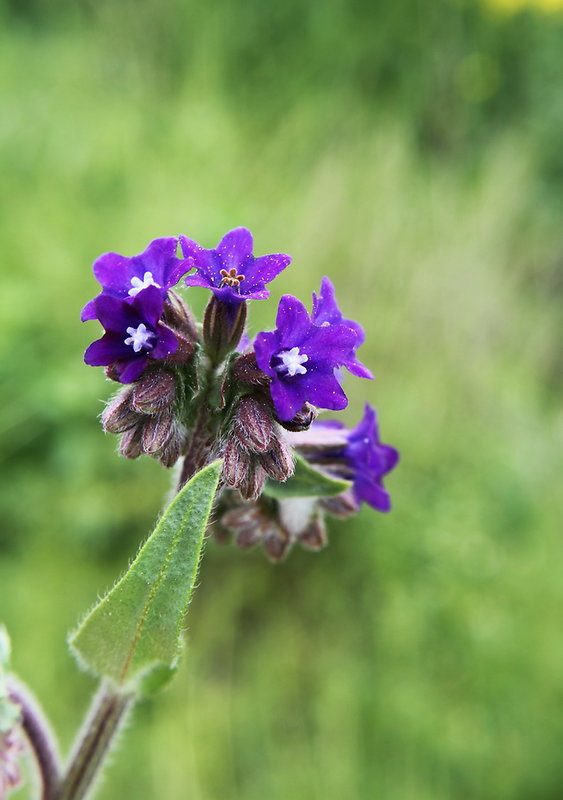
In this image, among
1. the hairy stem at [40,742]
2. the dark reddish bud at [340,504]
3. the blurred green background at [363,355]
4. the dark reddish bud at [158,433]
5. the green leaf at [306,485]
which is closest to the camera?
the dark reddish bud at [158,433]

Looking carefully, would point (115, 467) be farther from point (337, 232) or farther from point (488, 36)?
point (488, 36)

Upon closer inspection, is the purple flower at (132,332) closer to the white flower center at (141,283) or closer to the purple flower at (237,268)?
the white flower center at (141,283)

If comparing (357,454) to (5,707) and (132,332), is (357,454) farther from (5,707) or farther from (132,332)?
(5,707)

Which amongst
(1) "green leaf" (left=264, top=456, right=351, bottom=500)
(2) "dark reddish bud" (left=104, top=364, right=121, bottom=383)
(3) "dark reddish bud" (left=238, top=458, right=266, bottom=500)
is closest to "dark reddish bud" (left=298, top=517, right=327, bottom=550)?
(1) "green leaf" (left=264, top=456, right=351, bottom=500)

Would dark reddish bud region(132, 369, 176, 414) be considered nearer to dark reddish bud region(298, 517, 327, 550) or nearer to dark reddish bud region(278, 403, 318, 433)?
dark reddish bud region(278, 403, 318, 433)

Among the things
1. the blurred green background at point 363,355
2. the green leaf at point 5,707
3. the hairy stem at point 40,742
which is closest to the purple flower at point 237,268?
the green leaf at point 5,707

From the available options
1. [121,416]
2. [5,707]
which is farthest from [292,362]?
[5,707]

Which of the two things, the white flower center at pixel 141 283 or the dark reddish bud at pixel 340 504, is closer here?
the white flower center at pixel 141 283
